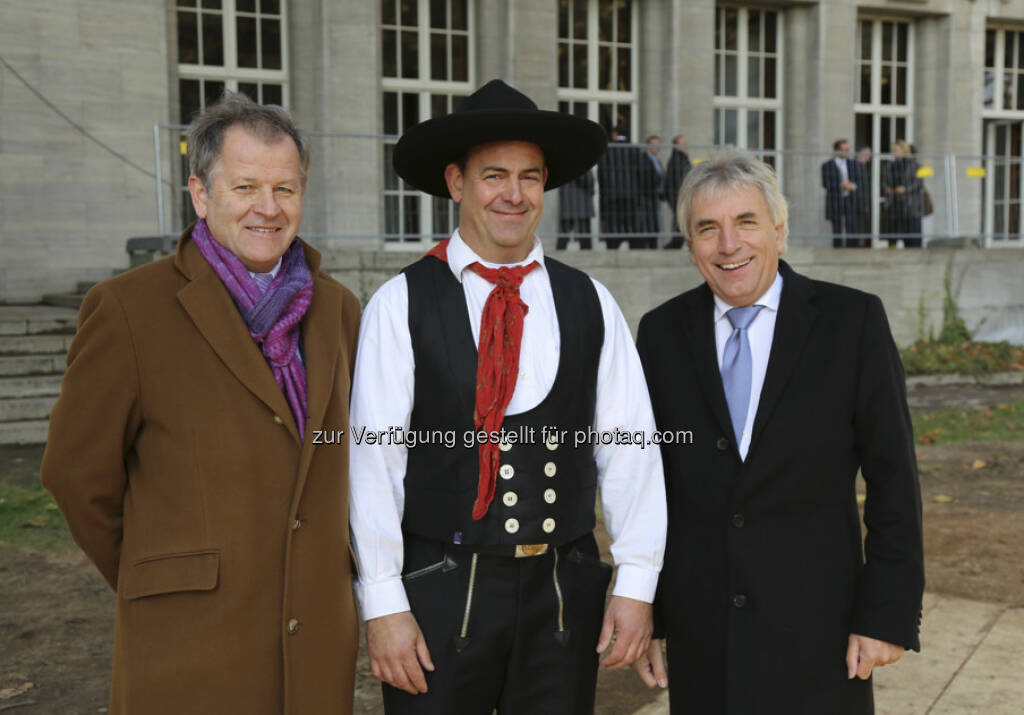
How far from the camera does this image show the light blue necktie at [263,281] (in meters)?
2.48

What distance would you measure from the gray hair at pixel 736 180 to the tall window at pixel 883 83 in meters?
15.4

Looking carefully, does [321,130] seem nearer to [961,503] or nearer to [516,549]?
[961,503]

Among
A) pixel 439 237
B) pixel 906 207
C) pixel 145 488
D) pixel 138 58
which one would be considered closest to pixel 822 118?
pixel 906 207

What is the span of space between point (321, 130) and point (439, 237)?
2.39 m

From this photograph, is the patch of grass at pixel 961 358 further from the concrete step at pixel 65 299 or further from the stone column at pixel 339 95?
the concrete step at pixel 65 299

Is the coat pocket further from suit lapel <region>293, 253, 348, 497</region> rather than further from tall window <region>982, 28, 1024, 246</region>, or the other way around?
tall window <region>982, 28, 1024, 246</region>

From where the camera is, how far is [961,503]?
684cm

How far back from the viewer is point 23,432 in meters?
8.36

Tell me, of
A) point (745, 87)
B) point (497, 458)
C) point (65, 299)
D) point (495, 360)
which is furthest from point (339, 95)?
point (497, 458)

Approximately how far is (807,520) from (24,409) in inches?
296

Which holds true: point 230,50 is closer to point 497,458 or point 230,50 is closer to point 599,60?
point 599,60

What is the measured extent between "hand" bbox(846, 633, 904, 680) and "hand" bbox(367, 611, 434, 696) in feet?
3.45

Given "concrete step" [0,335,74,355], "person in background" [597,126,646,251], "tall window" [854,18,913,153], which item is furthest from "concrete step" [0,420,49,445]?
"tall window" [854,18,913,153]

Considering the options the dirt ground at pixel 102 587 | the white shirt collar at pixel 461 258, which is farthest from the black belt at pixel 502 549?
the dirt ground at pixel 102 587
